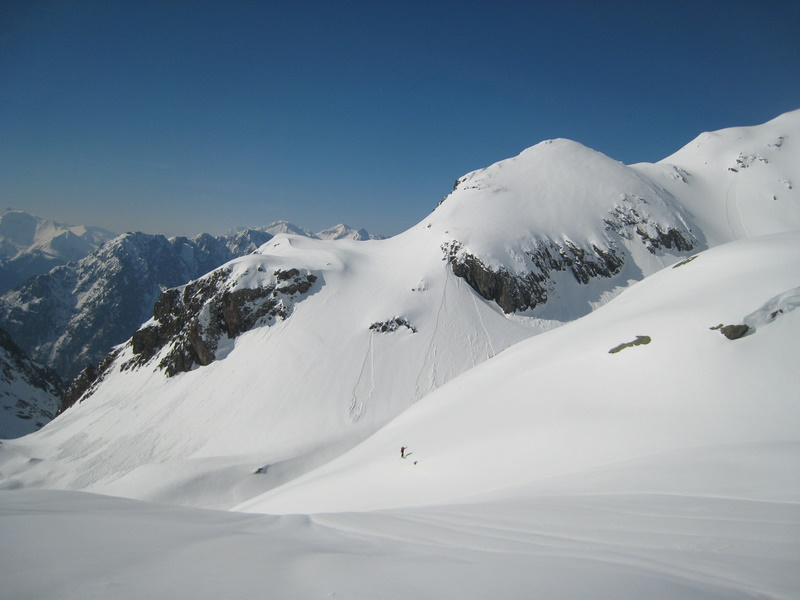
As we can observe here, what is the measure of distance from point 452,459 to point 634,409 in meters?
6.18

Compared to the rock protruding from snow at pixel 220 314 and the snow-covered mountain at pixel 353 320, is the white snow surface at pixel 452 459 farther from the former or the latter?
the rock protruding from snow at pixel 220 314

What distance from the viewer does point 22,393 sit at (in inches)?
3226

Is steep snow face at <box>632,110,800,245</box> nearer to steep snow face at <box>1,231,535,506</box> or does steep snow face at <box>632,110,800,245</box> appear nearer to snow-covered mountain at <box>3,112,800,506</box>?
snow-covered mountain at <box>3,112,800,506</box>

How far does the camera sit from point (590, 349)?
14.8m

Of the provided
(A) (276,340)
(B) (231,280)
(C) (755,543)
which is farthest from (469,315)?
(C) (755,543)

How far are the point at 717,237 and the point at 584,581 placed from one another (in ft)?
257

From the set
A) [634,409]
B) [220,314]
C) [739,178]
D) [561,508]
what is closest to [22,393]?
[220,314]

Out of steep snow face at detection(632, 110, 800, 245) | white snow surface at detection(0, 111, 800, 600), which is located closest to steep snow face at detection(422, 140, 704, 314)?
white snow surface at detection(0, 111, 800, 600)

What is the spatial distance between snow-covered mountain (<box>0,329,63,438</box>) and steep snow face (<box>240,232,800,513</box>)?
3551 inches

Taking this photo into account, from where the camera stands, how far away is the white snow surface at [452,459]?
3180 millimetres

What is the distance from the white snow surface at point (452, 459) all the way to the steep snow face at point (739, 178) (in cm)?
5077

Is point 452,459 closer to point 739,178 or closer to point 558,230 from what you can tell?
point 558,230

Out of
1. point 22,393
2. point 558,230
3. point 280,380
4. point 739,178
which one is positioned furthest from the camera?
point 22,393

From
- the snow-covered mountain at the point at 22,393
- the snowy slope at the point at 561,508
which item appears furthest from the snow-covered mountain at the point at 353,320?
the snow-covered mountain at the point at 22,393
